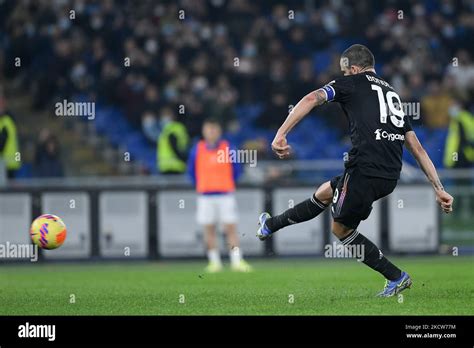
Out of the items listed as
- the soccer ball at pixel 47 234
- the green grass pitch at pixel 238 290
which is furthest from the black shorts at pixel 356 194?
the soccer ball at pixel 47 234

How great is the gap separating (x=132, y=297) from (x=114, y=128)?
12.2 meters

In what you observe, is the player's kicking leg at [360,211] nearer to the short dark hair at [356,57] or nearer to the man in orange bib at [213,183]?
the short dark hair at [356,57]

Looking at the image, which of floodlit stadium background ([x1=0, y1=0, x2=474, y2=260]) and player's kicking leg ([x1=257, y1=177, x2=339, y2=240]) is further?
floodlit stadium background ([x1=0, y1=0, x2=474, y2=260])

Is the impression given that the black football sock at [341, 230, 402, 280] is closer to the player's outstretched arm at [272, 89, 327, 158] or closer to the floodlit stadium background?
the player's outstretched arm at [272, 89, 327, 158]

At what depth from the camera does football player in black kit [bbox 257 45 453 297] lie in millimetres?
10383

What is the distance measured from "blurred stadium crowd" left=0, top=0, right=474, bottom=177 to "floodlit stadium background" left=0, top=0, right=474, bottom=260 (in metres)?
0.04

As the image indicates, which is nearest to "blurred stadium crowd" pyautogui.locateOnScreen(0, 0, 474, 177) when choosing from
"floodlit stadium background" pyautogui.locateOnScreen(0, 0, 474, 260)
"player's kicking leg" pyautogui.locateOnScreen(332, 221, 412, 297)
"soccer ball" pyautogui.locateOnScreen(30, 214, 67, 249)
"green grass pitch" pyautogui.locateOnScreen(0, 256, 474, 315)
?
"floodlit stadium background" pyautogui.locateOnScreen(0, 0, 474, 260)

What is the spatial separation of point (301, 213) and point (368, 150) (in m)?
1.21

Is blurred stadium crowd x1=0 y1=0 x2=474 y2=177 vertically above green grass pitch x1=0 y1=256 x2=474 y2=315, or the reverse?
blurred stadium crowd x1=0 y1=0 x2=474 y2=177

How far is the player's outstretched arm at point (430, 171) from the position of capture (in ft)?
34.1

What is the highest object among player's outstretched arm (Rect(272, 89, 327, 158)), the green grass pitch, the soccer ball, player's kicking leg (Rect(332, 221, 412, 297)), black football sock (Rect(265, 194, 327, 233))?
player's outstretched arm (Rect(272, 89, 327, 158))

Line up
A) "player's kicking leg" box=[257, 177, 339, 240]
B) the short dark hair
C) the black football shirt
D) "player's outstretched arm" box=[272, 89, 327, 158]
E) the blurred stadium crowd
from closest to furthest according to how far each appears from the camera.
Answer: "player's outstretched arm" box=[272, 89, 327, 158] → the black football shirt → the short dark hair → "player's kicking leg" box=[257, 177, 339, 240] → the blurred stadium crowd

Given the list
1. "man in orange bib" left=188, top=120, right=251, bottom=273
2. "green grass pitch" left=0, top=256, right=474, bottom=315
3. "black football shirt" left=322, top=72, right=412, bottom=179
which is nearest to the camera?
"green grass pitch" left=0, top=256, right=474, bottom=315
